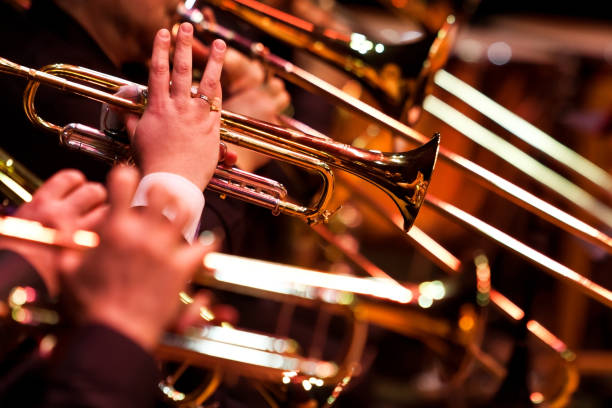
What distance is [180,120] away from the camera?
1.01 m

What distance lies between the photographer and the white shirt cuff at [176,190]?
0.91 m

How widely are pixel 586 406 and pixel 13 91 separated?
2.81 m

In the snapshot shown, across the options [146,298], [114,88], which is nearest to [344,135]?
[114,88]

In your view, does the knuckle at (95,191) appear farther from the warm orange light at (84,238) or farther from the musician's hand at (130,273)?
the musician's hand at (130,273)

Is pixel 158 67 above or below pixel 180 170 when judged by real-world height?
above

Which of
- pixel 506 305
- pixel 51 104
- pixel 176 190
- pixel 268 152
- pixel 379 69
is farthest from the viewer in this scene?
pixel 379 69

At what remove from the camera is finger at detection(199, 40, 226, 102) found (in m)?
1.04

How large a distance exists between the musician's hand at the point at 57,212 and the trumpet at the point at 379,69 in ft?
2.38

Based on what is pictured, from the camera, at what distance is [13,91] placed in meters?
1.32

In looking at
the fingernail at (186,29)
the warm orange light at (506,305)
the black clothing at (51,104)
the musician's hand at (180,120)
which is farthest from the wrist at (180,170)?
the warm orange light at (506,305)

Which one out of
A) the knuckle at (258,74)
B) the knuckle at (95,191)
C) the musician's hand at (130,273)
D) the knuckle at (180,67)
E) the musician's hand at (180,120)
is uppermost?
the knuckle at (258,74)

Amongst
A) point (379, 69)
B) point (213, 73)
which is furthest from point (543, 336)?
point (213, 73)

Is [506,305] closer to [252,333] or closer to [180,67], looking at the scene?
→ [252,333]

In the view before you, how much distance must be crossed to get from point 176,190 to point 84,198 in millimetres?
133
